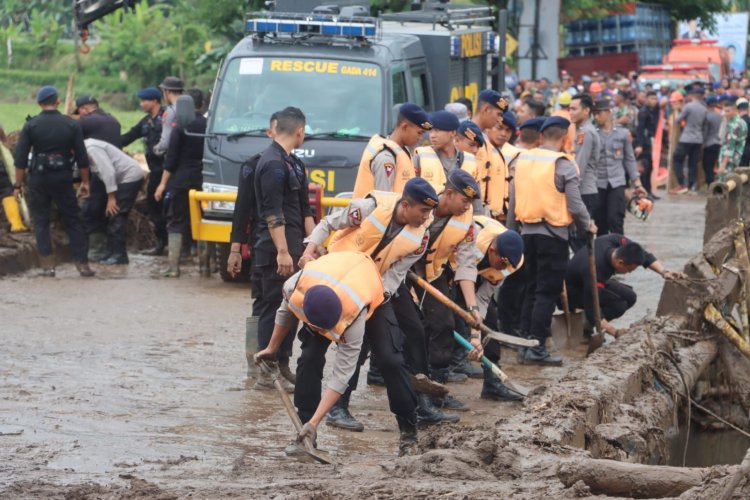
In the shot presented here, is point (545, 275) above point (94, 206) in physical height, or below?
above

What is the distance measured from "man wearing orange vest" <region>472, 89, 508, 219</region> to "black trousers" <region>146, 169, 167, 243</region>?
4840 millimetres

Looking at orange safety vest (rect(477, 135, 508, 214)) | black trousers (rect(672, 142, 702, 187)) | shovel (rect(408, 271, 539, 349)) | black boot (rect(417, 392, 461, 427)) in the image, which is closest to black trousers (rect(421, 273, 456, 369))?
shovel (rect(408, 271, 539, 349))

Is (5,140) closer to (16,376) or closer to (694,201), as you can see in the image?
(16,376)

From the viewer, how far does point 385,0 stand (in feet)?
76.7

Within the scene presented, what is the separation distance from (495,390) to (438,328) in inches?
24.4

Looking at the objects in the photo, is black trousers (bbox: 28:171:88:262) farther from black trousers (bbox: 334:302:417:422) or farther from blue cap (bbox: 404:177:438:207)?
blue cap (bbox: 404:177:438:207)

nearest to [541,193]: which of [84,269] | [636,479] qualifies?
[636,479]

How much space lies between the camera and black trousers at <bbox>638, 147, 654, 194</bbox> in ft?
73.5

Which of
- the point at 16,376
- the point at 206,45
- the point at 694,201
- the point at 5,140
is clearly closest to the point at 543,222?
the point at 16,376

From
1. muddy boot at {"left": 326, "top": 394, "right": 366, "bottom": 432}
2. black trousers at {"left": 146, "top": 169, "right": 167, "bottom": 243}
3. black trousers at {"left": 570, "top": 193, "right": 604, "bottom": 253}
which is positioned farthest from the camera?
black trousers at {"left": 146, "top": 169, "right": 167, "bottom": 243}

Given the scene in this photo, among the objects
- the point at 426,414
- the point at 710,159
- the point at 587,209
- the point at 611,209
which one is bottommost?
the point at 710,159

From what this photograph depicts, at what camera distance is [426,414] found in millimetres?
7773

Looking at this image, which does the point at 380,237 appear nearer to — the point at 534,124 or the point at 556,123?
the point at 556,123

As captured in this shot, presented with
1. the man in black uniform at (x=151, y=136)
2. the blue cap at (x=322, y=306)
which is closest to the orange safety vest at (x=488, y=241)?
the blue cap at (x=322, y=306)
